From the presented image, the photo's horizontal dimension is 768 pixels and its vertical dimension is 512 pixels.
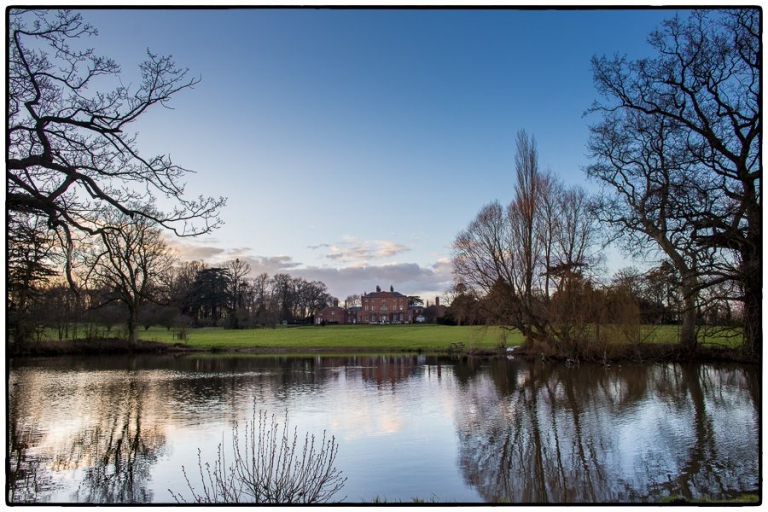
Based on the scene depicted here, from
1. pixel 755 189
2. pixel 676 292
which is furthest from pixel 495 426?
pixel 676 292

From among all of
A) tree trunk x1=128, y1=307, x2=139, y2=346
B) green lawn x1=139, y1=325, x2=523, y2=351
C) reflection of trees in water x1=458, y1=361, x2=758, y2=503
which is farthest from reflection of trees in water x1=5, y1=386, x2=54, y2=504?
green lawn x1=139, y1=325, x2=523, y2=351

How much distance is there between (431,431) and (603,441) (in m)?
3.67

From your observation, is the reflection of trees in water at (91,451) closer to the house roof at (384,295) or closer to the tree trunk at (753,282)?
the tree trunk at (753,282)

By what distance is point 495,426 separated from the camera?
529 inches

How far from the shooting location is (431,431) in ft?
43.0

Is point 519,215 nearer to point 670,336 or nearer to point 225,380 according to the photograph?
point 670,336

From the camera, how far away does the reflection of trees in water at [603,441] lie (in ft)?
27.9

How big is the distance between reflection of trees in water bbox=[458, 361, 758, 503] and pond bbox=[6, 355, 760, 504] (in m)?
0.04

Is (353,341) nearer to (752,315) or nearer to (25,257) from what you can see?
(752,315)

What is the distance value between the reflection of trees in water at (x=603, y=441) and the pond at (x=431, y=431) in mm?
41

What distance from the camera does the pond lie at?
867 centimetres

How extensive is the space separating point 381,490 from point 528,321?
2512 centimetres

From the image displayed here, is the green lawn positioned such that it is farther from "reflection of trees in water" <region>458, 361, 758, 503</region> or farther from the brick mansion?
the brick mansion

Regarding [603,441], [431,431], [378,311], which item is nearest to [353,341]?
[431,431]
